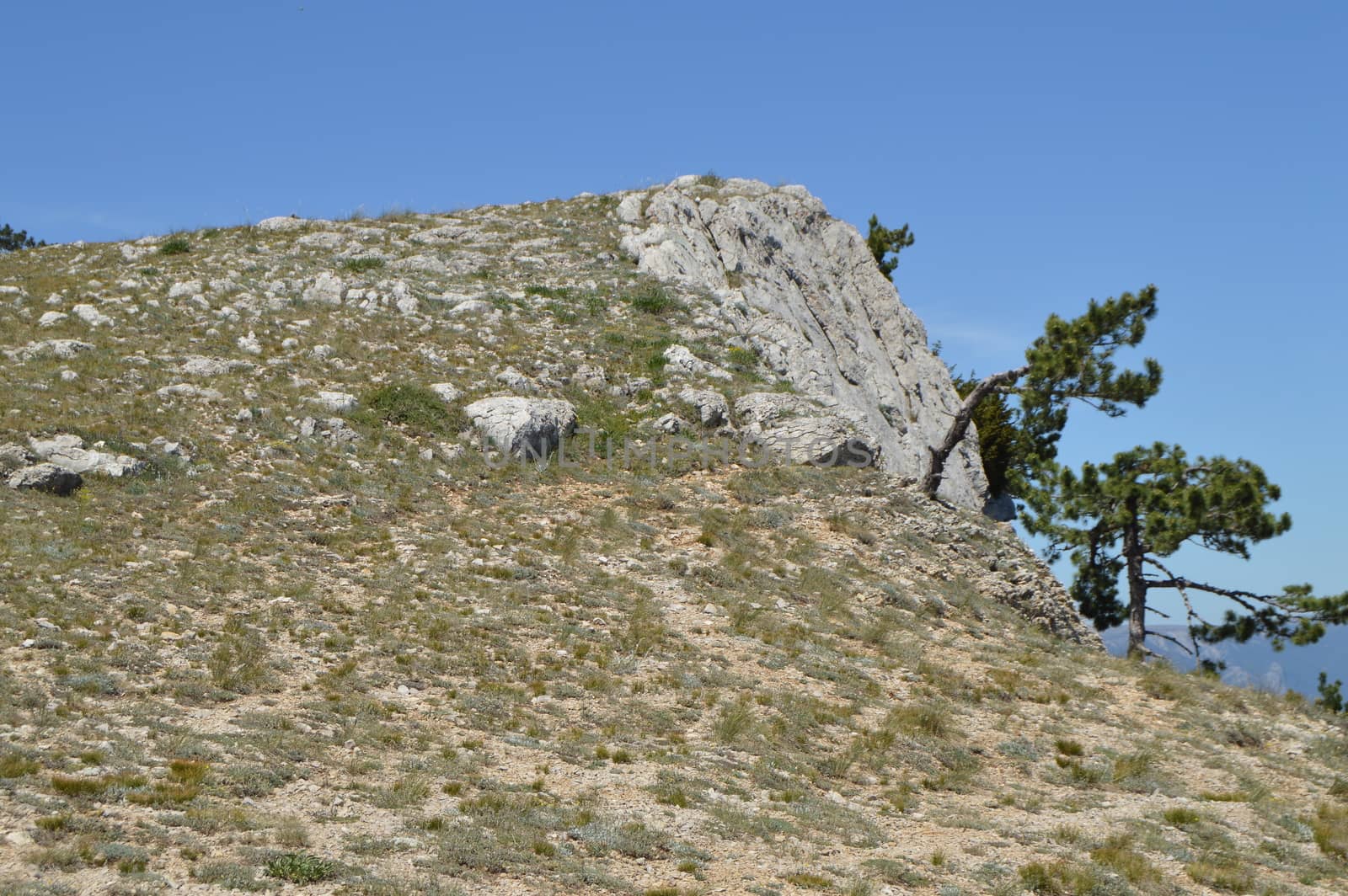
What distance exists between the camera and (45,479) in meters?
21.5

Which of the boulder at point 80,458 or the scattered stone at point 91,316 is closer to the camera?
the boulder at point 80,458

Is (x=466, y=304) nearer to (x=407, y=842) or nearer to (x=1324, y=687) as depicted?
(x=407, y=842)

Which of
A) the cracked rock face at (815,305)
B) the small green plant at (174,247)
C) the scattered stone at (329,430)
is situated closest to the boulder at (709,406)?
the cracked rock face at (815,305)

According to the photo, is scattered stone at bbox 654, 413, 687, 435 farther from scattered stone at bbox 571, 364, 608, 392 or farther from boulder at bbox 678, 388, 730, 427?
scattered stone at bbox 571, 364, 608, 392

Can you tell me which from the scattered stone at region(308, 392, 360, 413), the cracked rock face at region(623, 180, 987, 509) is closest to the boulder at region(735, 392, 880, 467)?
the cracked rock face at region(623, 180, 987, 509)

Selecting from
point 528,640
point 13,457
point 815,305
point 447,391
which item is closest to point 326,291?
point 447,391

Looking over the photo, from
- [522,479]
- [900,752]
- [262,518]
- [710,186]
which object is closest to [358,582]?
[262,518]

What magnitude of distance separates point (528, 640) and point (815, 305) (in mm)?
27438

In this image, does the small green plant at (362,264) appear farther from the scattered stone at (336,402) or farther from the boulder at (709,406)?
the boulder at (709,406)

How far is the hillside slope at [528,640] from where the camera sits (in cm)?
1188

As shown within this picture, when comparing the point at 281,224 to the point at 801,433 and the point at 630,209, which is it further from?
the point at 801,433

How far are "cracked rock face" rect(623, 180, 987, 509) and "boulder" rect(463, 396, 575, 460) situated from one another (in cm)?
604

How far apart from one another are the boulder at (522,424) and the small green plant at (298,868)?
1854cm

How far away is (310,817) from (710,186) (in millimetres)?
41169
